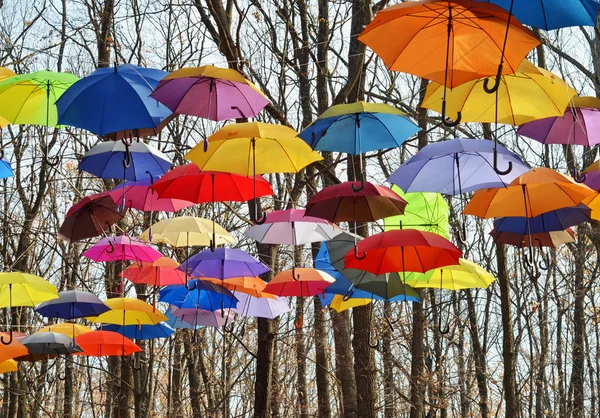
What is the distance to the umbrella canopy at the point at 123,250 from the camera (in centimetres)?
894

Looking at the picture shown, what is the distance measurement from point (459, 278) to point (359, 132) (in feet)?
9.49

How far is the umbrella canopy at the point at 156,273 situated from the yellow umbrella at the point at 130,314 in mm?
322

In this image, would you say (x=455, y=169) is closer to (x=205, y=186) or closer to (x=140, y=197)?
(x=205, y=186)

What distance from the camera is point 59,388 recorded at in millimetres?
25188

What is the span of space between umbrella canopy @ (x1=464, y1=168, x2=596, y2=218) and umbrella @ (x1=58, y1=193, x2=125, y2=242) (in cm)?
406

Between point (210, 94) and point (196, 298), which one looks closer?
point (210, 94)

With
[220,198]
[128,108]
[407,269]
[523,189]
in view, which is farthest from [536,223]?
[128,108]

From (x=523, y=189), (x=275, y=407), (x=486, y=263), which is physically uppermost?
(x=486, y=263)

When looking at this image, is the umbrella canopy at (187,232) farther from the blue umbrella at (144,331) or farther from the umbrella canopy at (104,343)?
the blue umbrella at (144,331)

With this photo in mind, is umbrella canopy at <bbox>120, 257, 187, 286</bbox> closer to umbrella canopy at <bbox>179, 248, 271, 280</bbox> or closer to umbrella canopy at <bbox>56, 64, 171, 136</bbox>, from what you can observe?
umbrella canopy at <bbox>179, 248, 271, 280</bbox>

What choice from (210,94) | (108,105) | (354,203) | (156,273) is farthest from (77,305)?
(210,94)

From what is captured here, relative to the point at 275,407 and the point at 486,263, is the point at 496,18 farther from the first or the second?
the point at 486,263

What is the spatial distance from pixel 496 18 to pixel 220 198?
147 inches

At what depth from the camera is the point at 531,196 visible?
6812 mm
